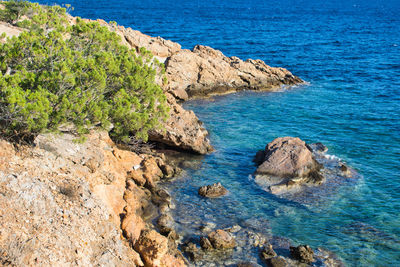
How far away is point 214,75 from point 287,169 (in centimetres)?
2238

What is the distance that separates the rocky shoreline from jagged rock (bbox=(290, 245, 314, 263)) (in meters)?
0.05

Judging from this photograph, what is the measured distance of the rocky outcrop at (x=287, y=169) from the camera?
81.1 ft

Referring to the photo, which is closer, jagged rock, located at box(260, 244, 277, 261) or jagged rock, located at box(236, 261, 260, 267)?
jagged rock, located at box(236, 261, 260, 267)

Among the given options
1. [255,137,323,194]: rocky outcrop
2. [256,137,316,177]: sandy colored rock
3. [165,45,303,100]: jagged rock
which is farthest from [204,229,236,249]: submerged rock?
[165,45,303,100]: jagged rock

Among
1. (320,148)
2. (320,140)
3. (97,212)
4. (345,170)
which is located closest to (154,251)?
(97,212)

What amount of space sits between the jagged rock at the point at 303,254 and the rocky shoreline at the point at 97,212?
0.15ft

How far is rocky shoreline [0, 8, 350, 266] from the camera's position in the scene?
534 inches

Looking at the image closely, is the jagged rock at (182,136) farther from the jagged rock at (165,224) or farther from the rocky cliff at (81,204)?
the jagged rock at (165,224)

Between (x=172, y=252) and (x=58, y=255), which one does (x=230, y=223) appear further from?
(x=58, y=255)

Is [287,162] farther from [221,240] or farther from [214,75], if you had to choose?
[214,75]

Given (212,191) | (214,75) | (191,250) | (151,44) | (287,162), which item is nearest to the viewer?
(191,250)

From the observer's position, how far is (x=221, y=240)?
18188mm

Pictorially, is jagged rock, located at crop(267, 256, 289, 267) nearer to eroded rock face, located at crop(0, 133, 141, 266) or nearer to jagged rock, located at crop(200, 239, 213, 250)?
jagged rock, located at crop(200, 239, 213, 250)

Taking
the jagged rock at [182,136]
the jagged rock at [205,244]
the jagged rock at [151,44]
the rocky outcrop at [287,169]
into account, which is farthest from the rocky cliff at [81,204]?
the jagged rock at [151,44]
